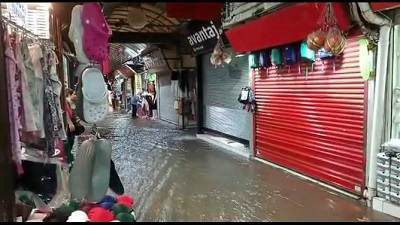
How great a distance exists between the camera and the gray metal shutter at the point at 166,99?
48.7ft

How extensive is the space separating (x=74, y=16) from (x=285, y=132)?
5.44m

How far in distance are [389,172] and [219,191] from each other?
89.8 inches

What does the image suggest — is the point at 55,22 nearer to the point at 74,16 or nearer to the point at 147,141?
the point at 74,16

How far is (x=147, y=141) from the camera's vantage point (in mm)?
Result: 10109

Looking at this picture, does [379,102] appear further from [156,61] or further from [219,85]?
[156,61]

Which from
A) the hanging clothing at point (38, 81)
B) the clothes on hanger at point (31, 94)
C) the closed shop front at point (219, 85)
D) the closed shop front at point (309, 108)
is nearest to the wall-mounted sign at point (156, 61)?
the closed shop front at point (219, 85)

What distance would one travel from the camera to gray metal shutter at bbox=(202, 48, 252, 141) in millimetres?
8195

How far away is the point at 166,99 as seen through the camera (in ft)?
52.1

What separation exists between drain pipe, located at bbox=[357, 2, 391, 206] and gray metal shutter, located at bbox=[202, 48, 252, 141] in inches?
140

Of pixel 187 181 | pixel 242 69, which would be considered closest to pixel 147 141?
pixel 242 69

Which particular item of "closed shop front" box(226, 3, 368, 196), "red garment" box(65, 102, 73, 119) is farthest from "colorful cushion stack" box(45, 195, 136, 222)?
"closed shop front" box(226, 3, 368, 196)

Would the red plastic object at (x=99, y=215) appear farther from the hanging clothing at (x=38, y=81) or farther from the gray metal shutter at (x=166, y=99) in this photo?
the gray metal shutter at (x=166, y=99)

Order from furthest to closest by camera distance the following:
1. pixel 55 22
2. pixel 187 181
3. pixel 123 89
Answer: pixel 123 89
pixel 187 181
pixel 55 22

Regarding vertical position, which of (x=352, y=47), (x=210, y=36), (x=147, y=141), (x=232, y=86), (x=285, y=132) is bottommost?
(x=147, y=141)
